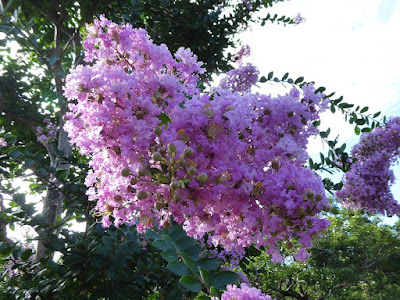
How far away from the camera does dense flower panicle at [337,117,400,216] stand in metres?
2.21

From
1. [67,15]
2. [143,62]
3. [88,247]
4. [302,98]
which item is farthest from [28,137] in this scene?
[302,98]

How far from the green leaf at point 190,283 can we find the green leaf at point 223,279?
60mm

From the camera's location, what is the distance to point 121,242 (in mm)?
1706

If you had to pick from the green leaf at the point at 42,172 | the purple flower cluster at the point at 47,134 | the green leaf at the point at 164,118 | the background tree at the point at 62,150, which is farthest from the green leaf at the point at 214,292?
the purple flower cluster at the point at 47,134

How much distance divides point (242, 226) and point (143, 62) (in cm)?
62

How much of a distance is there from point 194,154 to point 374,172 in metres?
1.84

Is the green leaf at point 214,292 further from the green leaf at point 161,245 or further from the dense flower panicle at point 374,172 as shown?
the dense flower panicle at point 374,172

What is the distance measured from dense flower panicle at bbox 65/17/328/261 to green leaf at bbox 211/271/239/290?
180 mm

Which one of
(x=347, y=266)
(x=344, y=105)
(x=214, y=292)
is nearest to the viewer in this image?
(x=214, y=292)

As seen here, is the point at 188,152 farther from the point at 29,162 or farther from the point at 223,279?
the point at 29,162

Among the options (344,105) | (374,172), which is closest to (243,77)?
(344,105)

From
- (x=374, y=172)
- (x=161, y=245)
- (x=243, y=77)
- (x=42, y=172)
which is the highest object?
(x=243, y=77)

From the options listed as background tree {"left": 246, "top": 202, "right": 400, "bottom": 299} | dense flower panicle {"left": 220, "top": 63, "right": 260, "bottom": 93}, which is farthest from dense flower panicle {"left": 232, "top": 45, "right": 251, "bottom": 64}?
background tree {"left": 246, "top": 202, "right": 400, "bottom": 299}

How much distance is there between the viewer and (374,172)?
219 centimetres
